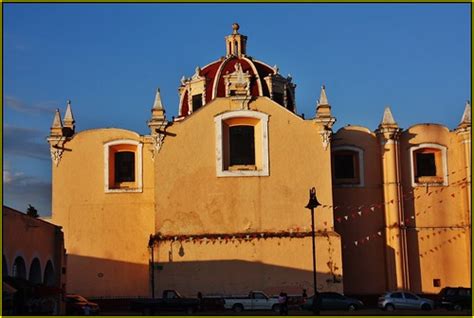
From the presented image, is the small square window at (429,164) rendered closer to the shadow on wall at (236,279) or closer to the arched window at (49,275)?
the shadow on wall at (236,279)

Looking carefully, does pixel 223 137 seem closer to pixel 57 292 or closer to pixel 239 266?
pixel 239 266

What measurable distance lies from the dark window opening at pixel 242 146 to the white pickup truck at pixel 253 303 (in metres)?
6.68

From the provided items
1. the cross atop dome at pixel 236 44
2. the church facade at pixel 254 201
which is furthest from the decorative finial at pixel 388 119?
the cross atop dome at pixel 236 44

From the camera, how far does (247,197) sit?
115 feet

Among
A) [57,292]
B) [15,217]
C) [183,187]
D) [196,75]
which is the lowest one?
[57,292]

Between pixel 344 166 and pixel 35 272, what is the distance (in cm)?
1656

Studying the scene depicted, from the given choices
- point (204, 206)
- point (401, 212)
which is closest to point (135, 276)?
point (204, 206)

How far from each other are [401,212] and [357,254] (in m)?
2.83

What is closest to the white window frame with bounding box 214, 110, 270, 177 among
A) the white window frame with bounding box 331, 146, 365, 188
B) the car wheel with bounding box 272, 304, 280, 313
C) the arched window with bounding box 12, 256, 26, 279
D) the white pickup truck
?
the white window frame with bounding box 331, 146, 365, 188

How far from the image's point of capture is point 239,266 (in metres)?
34.1

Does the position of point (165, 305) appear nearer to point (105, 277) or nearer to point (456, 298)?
point (105, 277)

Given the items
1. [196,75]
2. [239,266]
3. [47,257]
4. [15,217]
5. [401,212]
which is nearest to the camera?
[15,217]

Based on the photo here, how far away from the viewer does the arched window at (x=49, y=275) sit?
28.8m

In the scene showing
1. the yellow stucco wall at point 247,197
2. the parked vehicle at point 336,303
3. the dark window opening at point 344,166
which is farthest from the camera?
the dark window opening at point 344,166
